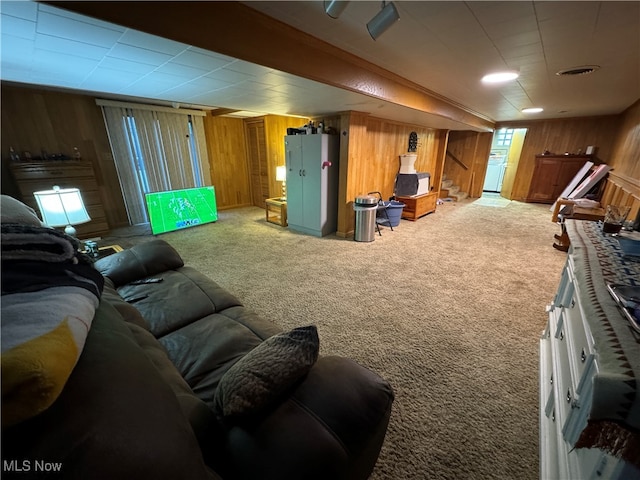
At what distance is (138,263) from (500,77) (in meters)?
3.75

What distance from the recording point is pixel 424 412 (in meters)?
1.40

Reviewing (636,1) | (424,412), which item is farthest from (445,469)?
(636,1)

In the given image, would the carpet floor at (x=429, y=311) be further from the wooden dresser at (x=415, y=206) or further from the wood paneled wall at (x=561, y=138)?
the wood paneled wall at (x=561, y=138)

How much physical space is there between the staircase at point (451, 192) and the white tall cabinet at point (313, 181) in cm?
438

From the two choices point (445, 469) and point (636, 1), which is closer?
point (445, 469)

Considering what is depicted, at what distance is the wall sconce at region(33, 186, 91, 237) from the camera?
1.94 metres

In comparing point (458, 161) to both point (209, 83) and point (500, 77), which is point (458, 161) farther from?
point (209, 83)

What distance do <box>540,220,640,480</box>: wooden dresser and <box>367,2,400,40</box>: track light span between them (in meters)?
1.49

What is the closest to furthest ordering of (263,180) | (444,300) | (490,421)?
(490,421), (444,300), (263,180)

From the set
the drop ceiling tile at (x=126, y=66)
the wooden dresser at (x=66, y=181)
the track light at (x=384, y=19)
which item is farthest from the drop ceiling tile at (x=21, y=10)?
the wooden dresser at (x=66, y=181)

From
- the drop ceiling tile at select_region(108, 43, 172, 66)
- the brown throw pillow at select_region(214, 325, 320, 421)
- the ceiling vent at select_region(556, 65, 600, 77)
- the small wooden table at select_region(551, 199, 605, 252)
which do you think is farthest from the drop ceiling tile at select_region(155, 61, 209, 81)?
the small wooden table at select_region(551, 199, 605, 252)

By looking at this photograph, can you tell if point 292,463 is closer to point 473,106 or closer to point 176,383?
point 176,383

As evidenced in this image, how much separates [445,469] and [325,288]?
1.67 meters

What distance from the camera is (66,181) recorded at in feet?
12.4
